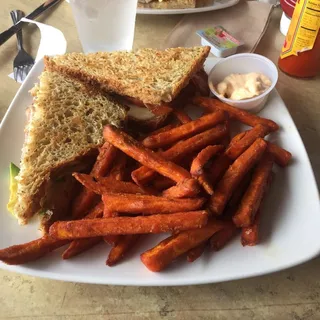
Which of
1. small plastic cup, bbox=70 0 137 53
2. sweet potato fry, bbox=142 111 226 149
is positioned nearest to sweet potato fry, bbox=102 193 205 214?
sweet potato fry, bbox=142 111 226 149

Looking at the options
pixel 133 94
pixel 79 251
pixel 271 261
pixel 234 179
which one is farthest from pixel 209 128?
pixel 79 251

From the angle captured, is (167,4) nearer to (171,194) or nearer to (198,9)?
(198,9)

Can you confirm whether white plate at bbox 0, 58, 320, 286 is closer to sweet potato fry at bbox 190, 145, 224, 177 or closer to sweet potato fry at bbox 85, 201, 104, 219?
sweet potato fry at bbox 85, 201, 104, 219

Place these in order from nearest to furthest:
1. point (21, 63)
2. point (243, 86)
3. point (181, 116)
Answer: point (181, 116)
point (243, 86)
point (21, 63)

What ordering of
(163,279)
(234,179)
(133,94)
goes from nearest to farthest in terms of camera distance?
1. (163,279)
2. (234,179)
3. (133,94)

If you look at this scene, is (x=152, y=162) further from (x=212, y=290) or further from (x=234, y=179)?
(x=212, y=290)

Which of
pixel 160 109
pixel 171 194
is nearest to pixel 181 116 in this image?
pixel 160 109

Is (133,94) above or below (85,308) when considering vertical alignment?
above
